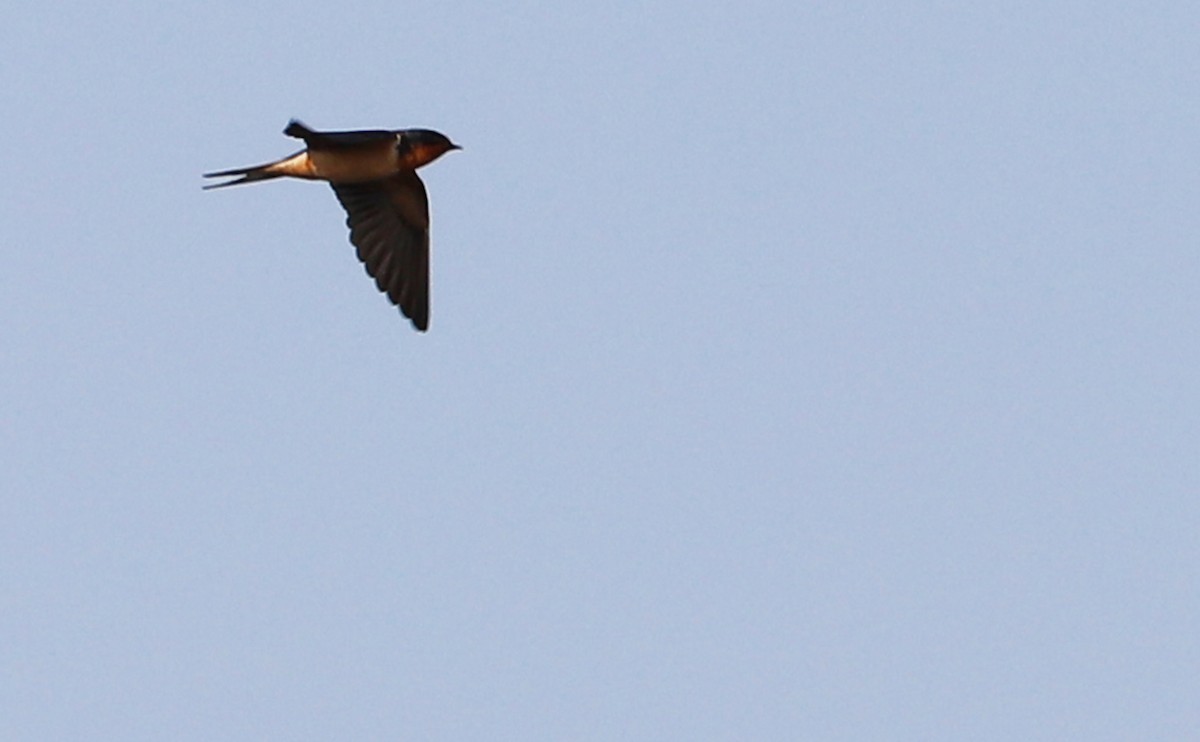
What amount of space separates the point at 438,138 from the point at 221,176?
124cm

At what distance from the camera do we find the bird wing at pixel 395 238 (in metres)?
15.1

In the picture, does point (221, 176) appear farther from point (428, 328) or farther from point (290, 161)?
point (428, 328)

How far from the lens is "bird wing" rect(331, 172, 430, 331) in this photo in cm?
1510

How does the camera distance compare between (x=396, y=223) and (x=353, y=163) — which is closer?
(x=353, y=163)

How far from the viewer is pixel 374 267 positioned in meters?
15.2

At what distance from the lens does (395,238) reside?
1516cm

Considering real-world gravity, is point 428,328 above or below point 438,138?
below

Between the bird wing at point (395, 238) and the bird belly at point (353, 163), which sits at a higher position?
the bird belly at point (353, 163)

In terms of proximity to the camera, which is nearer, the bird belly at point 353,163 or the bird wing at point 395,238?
the bird belly at point 353,163

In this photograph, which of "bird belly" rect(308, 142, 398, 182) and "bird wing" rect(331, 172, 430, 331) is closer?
"bird belly" rect(308, 142, 398, 182)

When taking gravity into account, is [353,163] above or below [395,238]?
above

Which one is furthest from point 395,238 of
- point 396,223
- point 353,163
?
point 353,163

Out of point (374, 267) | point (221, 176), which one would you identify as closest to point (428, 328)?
point (374, 267)

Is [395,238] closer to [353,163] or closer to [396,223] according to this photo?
[396,223]
